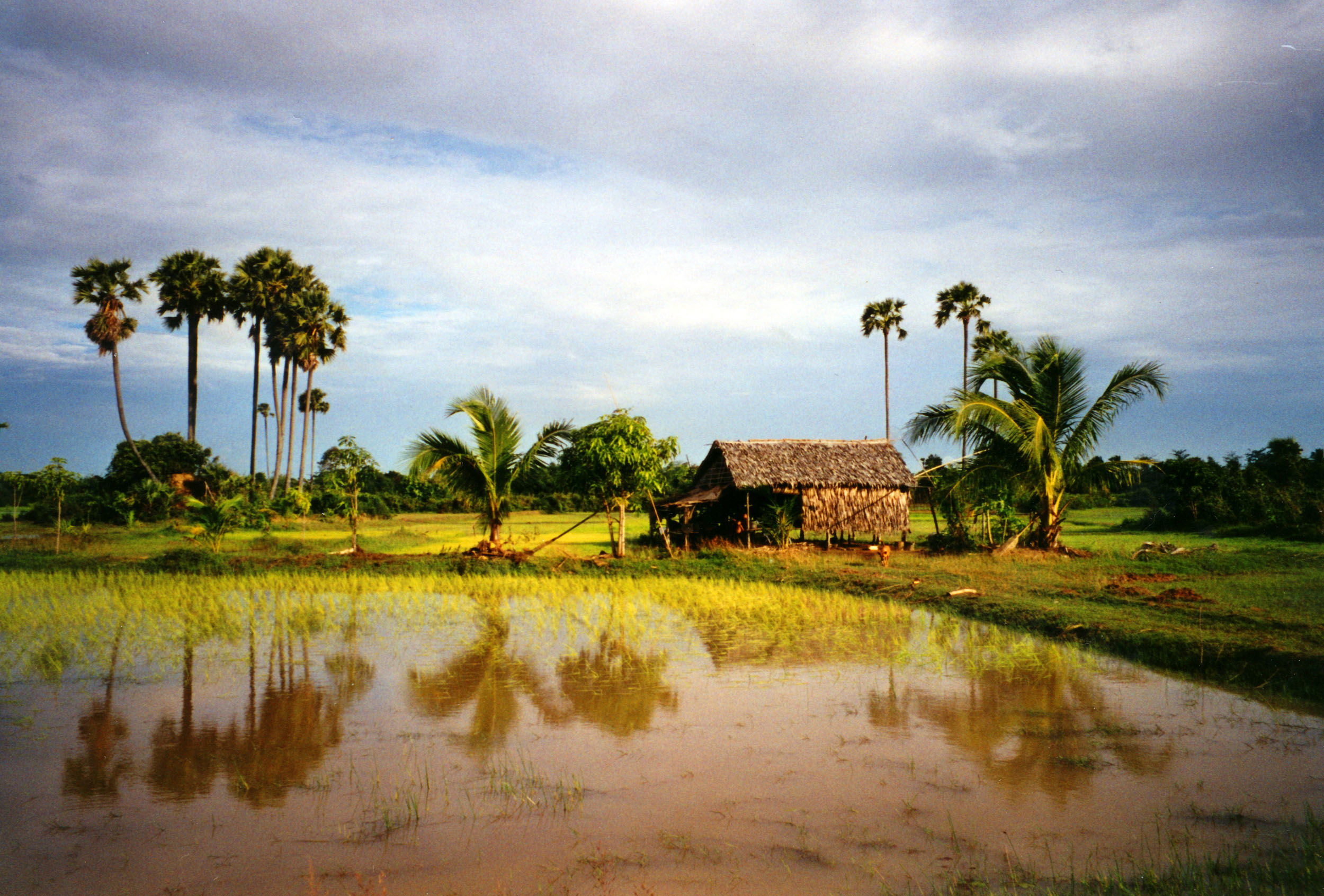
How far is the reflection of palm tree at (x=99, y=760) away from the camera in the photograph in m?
4.91

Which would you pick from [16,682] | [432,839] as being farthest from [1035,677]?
[16,682]

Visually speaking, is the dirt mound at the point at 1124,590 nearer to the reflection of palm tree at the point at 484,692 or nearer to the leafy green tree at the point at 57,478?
the reflection of palm tree at the point at 484,692

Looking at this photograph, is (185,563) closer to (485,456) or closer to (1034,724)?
(485,456)

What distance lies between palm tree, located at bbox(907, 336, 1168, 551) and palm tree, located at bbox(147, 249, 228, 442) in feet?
89.2

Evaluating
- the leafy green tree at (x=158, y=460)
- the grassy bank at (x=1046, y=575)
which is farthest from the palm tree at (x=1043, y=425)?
the leafy green tree at (x=158, y=460)

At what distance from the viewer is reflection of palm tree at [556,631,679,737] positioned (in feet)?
21.3

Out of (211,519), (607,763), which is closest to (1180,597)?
(607,763)

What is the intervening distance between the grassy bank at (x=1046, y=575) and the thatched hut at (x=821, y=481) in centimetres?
164

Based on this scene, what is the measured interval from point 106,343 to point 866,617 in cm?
2933

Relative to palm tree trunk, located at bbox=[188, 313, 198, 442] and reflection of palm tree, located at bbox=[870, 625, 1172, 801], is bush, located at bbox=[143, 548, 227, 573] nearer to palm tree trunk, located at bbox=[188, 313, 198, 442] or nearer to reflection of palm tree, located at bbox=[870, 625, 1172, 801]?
reflection of palm tree, located at bbox=[870, 625, 1172, 801]

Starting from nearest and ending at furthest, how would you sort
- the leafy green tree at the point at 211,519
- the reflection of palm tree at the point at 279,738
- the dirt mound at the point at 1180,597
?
the reflection of palm tree at the point at 279,738 → the dirt mound at the point at 1180,597 → the leafy green tree at the point at 211,519

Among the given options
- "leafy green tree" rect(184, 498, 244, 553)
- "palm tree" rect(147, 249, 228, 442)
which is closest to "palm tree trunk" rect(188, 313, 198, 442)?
"palm tree" rect(147, 249, 228, 442)

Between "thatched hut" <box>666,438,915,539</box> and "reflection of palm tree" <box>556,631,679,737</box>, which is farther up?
"thatched hut" <box>666,438,915,539</box>

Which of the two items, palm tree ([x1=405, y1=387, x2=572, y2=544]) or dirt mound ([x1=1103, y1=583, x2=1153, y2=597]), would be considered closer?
dirt mound ([x1=1103, y1=583, x2=1153, y2=597])
